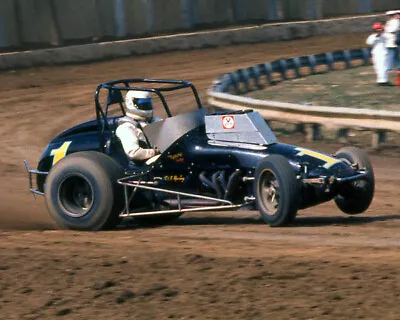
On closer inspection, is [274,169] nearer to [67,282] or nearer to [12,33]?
[67,282]

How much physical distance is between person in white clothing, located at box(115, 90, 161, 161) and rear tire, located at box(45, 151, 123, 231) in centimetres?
35

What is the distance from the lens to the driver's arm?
9.76 metres

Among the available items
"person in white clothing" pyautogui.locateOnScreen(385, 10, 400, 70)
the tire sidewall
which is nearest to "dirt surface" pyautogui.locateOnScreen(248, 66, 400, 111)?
"person in white clothing" pyautogui.locateOnScreen(385, 10, 400, 70)

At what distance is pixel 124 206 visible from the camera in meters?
9.51

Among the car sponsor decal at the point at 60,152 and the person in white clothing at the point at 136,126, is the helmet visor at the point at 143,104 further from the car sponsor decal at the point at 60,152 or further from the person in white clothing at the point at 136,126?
the car sponsor decal at the point at 60,152

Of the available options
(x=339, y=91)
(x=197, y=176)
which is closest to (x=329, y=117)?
(x=339, y=91)

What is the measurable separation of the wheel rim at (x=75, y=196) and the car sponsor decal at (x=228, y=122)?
4.77 ft

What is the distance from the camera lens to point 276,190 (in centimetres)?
875

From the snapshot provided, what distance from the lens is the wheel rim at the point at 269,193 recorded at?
28.8ft

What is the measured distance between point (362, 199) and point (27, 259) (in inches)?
141

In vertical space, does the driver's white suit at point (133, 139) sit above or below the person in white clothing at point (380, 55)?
below

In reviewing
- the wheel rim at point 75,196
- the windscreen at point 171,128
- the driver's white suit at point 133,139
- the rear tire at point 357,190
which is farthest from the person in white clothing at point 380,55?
the wheel rim at point 75,196

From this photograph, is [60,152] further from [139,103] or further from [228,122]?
[228,122]

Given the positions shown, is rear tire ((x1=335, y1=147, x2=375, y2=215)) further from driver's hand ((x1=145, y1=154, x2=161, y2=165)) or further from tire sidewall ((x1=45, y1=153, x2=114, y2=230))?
tire sidewall ((x1=45, y1=153, x2=114, y2=230))
